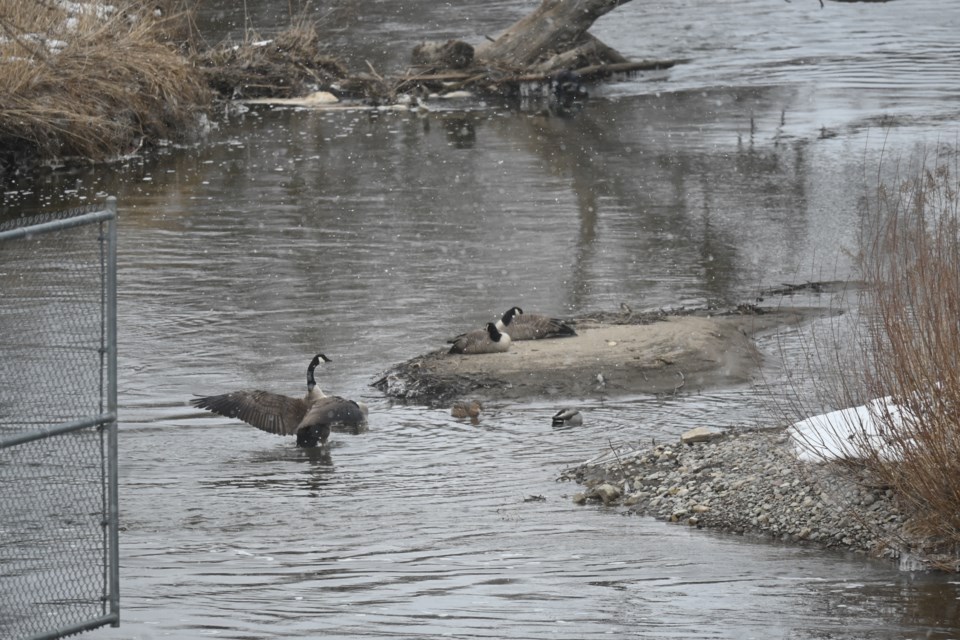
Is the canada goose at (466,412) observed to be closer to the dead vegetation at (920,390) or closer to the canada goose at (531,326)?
the canada goose at (531,326)

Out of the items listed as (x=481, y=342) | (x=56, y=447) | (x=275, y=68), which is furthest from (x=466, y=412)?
(x=275, y=68)

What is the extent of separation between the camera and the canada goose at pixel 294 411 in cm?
1245

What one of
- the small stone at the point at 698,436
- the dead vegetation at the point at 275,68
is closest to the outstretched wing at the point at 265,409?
the small stone at the point at 698,436

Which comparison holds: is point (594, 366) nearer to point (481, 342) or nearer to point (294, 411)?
point (481, 342)

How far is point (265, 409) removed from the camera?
12797 millimetres

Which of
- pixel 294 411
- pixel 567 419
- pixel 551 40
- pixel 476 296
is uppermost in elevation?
pixel 551 40

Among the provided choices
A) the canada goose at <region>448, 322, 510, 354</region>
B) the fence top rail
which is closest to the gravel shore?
the canada goose at <region>448, 322, 510, 354</region>

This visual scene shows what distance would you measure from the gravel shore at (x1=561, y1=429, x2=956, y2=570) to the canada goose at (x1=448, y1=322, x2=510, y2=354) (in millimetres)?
2785

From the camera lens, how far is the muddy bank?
1384 centimetres

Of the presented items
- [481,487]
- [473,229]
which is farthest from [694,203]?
[481,487]

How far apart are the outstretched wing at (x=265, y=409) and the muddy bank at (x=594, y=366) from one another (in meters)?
1.36

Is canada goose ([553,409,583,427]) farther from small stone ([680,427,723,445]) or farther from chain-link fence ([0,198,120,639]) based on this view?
chain-link fence ([0,198,120,639])

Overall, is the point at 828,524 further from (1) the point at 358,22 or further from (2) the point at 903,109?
(1) the point at 358,22

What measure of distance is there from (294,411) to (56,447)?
1953 mm
